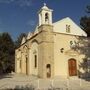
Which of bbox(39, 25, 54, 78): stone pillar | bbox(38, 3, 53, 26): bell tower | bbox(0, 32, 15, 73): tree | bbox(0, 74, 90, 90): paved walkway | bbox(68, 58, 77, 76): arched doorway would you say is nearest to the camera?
bbox(0, 74, 90, 90): paved walkway

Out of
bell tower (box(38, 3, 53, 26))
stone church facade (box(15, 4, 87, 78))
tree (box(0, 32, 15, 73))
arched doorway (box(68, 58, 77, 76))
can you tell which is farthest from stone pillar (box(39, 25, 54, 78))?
tree (box(0, 32, 15, 73))

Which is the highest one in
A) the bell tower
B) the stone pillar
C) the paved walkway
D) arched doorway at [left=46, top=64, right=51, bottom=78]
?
the bell tower

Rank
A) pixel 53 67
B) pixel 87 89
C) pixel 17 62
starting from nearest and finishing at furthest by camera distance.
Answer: pixel 87 89 → pixel 53 67 → pixel 17 62

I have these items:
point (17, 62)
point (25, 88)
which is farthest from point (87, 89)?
point (17, 62)

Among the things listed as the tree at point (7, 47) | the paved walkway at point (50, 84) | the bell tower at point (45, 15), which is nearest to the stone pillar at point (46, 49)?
the bell tower at point (45, 15)

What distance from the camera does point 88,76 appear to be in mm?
36875

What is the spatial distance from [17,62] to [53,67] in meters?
17.8

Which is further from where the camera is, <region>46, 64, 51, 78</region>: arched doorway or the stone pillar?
<region>46, 64, 51, 78</region>: arched doorway

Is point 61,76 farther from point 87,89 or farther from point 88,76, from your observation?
point 87,89

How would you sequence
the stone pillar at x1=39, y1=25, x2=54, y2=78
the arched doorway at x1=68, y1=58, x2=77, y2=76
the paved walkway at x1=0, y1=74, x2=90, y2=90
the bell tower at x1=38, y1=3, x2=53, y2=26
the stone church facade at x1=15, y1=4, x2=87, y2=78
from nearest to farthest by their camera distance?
the paved walkway at x1=0, y1=74, x2=90, y2=90
the stone pillar at x1=39, y1=25, x2=54, y2=78
the stone church facade at x1=15, y1=4, x2=87, y2=78
the bell tower at x1=38, y1=3, x2=53, y2=26
the arched doorway at x1=68, y1=58, x2=77, y2=76

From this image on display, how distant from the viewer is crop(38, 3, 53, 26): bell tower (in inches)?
1395

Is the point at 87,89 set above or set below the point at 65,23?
below

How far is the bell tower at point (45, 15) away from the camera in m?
35.4

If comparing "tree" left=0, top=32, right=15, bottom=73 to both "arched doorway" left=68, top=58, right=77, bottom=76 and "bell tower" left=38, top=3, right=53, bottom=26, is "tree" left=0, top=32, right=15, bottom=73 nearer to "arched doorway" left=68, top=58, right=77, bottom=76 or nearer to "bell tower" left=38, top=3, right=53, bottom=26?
"bell tower" left=38, top=3, right=53, bottom=26
